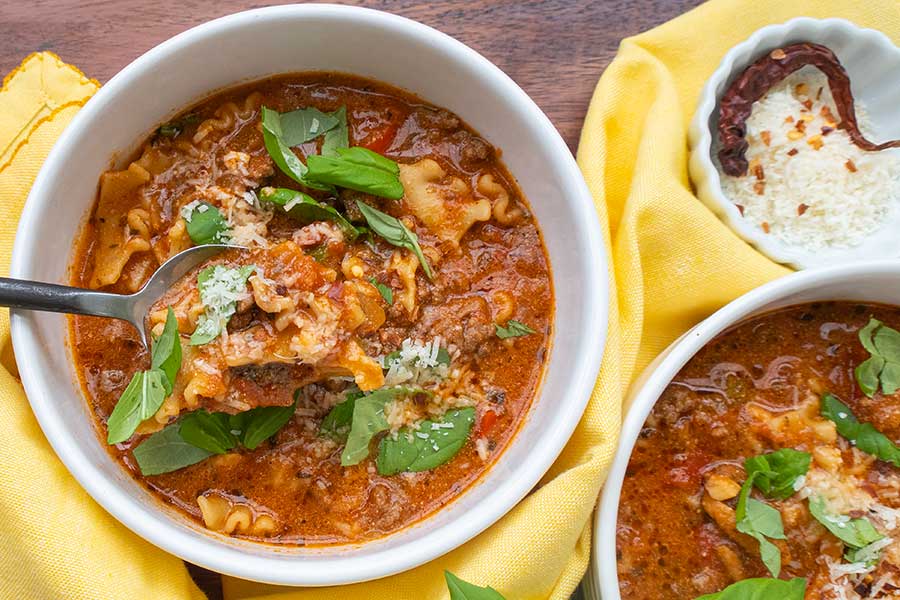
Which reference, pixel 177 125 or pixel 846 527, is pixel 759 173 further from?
pixel 177 125

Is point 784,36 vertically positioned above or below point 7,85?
below

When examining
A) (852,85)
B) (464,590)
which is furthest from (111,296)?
(852,85)

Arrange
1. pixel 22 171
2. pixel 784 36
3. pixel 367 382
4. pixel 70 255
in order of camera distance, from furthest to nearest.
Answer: pixel 784 36
pixel 22 171
pixel 70 255
pixel 367 382

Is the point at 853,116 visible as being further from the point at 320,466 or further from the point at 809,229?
the point at 320,466

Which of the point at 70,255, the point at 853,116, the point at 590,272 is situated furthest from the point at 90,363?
the point at 853,116

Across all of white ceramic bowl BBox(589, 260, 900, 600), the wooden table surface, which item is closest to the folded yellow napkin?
white ceramic bowl BBox(589, 260, 900, 600)

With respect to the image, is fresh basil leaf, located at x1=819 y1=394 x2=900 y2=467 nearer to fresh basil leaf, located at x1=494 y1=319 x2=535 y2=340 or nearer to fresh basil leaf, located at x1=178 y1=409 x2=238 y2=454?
fresh basil leaf, located at x1=494 y1=319 x2=535 y2=340
